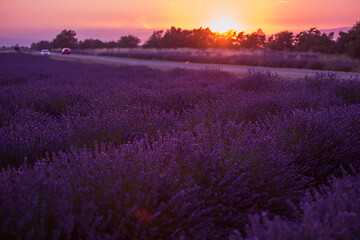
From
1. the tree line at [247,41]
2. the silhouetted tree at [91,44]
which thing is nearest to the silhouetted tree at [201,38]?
the tree line at [247,41]

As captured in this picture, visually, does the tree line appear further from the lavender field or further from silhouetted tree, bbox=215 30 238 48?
the lavender field

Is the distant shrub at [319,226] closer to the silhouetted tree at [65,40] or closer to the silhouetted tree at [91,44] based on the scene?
the silhouetted tree at [91,44]

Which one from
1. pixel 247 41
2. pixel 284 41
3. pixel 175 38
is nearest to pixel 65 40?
pixel 175 38

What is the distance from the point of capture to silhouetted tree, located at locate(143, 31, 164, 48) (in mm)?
67725

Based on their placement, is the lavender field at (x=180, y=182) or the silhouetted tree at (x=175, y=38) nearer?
the lavender field at (x=180, y=182)

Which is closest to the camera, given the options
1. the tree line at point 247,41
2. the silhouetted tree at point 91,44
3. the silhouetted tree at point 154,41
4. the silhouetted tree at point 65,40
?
the tree line at point 247,41

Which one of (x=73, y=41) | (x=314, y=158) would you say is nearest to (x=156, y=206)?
(x=314, y=158)

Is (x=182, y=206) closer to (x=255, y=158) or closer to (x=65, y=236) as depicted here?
(x=65, y=236)

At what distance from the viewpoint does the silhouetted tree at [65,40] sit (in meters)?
106

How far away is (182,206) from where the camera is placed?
1822mm

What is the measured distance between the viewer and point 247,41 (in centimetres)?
6662

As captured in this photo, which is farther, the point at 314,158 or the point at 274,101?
the point at 274,101

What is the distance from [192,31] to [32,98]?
63378 millimetres

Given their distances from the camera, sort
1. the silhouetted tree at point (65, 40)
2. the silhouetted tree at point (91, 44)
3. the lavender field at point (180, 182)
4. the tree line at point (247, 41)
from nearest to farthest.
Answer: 1. the lavender field at point (180, 182)
2. the tree line at point (247, 41)
3. the silhouetted tree at point (91, 44)
4. the silhouetted tree at point (65, 40)
